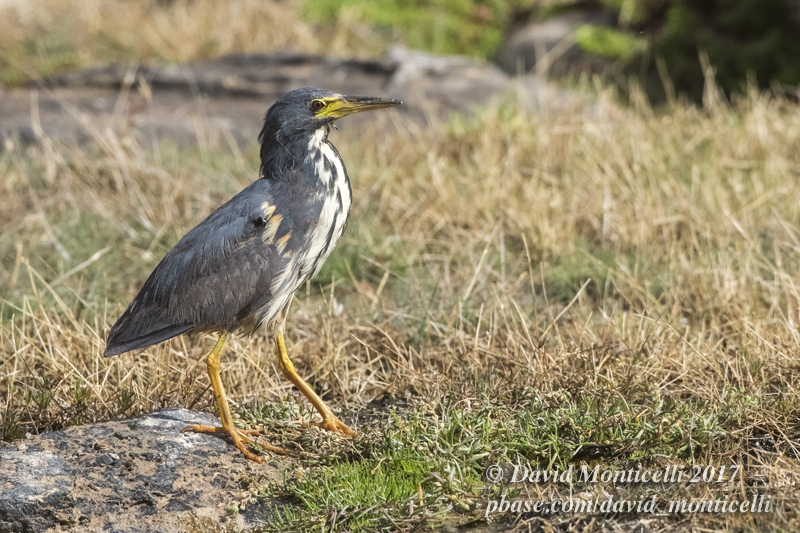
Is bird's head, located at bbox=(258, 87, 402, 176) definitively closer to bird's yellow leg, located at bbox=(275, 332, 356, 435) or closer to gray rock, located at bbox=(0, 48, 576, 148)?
bird's yellow leg, located at bbox=(275, 332, 356, 435)

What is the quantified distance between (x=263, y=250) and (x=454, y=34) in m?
10.3

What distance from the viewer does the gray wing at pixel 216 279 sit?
4039mm

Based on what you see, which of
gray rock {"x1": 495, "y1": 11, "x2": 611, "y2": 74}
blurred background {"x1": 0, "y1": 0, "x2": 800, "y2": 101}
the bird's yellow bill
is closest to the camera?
the bird's yellow bill

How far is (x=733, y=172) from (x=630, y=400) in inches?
150

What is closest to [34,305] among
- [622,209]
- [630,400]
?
[630,400]

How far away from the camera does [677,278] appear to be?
17.5 feet

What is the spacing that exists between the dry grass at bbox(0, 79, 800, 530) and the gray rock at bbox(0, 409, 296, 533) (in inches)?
17.4

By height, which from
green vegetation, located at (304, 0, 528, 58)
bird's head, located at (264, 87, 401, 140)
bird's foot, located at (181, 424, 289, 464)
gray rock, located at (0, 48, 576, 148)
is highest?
bird's head, located at (264, 87, 401, 140)

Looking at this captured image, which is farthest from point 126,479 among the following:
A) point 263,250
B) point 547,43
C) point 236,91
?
point 547,43

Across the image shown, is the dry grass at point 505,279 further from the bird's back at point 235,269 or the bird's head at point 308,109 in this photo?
the bird's head at point 308,109

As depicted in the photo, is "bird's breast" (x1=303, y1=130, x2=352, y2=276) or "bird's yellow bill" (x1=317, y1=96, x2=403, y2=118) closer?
"bird's breast" (x1=303, y1=130, x2=352, y2=276)

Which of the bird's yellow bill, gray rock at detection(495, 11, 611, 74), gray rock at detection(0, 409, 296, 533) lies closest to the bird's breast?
the bird's yellow bill

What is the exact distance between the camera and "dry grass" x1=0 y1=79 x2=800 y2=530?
4.06 m

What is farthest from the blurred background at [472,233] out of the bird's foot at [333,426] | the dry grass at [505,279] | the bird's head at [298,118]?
the bird's head at [298,118]
